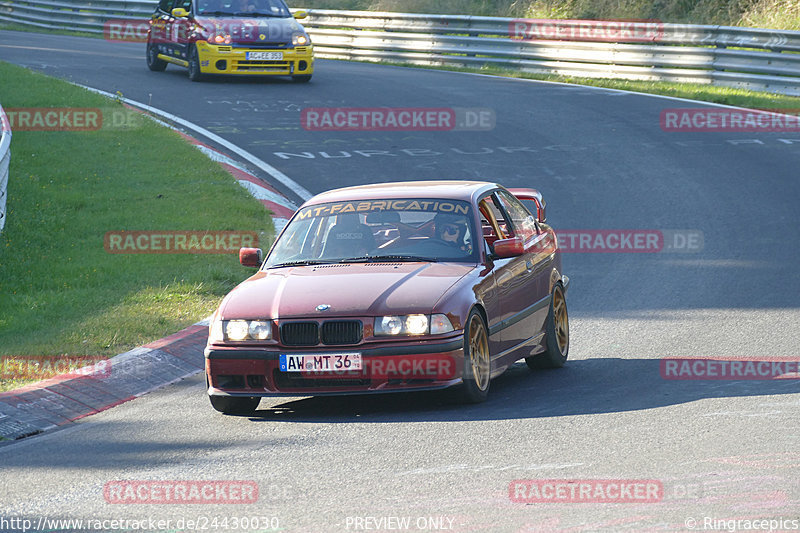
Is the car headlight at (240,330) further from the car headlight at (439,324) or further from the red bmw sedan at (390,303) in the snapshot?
the car headlight at (439,324)

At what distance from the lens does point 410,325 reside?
7.84 meters

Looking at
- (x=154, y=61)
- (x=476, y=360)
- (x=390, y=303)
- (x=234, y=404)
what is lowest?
(x=154, y=61)

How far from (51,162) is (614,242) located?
757 centimetres

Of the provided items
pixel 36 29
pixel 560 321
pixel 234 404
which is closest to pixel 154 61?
pixel 36 29

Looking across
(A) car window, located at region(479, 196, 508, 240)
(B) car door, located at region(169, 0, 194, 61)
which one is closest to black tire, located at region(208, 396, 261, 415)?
(A) car window, located at region(479, 196, 508, 240)

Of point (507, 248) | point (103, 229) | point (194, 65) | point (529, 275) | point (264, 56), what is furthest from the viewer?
point (194, 65)

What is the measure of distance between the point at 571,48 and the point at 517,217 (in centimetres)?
1720

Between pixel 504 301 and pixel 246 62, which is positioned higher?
pixel 504 301

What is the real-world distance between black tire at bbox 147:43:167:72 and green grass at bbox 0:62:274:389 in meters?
6.46

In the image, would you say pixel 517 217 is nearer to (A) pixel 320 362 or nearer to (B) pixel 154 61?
(A) pixel 320 362

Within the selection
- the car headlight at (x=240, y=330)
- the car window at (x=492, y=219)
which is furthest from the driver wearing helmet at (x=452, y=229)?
the car headlight at (x=240, y=330)

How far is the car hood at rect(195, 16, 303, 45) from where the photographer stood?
24.8m

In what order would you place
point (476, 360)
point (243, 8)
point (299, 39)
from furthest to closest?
point (243, 8)
point (299, 39)
point (476, 360)

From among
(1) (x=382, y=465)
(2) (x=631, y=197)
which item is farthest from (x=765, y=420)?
(2) (x=631, y=197)
